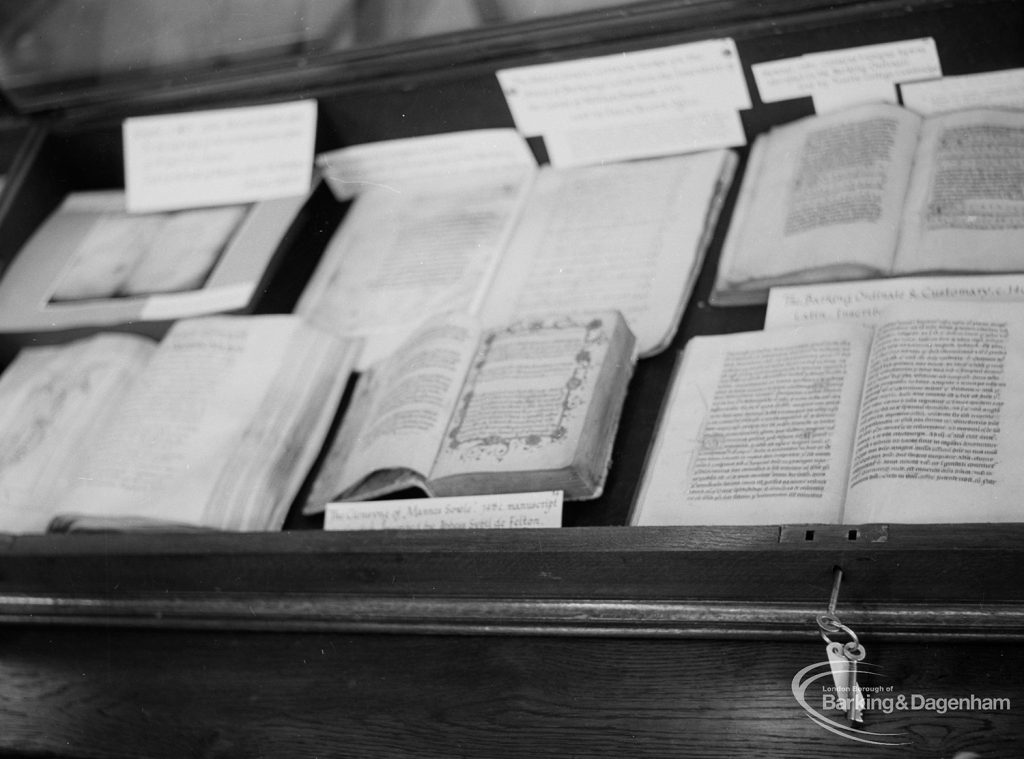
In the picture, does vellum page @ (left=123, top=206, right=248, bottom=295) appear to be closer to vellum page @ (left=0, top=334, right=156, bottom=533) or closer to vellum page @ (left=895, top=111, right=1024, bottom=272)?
vellum page @ (left=0, top=334, right=156, bottom=533)

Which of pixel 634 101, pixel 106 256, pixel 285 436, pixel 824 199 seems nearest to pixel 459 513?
pixel 285 436

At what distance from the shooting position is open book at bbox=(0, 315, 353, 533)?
174 cm

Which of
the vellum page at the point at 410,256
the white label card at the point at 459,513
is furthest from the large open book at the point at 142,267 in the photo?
the white label card at the point at 459,513

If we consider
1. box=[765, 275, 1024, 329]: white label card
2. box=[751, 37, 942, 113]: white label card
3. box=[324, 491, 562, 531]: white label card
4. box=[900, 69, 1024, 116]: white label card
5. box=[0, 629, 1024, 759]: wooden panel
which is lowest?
box=[0, 629, 1024, 759]: wooden panel

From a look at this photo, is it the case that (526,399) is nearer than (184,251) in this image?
Yes

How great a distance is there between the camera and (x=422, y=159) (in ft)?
7.50

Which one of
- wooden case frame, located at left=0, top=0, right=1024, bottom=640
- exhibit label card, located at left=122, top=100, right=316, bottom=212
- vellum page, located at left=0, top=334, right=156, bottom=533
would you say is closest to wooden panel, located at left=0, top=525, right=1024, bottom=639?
wooden case frame, located at left=0, top=0, right=1024, bottom=640

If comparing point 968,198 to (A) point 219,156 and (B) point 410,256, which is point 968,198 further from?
(A) point 219,156

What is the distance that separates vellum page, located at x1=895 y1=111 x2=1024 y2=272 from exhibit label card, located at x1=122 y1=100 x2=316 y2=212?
113cm

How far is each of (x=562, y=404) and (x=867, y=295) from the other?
468mm

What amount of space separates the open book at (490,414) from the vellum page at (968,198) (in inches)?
17.9

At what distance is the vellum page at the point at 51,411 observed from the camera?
6.26 ft

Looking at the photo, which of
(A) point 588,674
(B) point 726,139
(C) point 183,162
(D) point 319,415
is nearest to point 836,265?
(B) point 726,139

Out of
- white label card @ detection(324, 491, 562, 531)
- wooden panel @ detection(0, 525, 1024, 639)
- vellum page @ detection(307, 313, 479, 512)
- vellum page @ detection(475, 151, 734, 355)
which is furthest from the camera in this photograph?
vellum page @ detection(475, 151, 734, 355)
